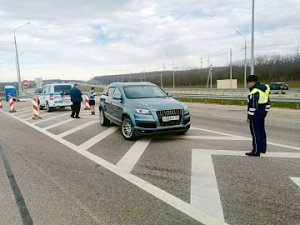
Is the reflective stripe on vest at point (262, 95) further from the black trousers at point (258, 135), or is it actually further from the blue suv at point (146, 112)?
the blue suv at point (146, 112)

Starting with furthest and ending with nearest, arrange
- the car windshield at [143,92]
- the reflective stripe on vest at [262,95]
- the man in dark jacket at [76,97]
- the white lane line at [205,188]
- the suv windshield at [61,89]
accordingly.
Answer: the suv windshield at [61,89] → the man in dark jacket at [76,97] → the car windshield at [143,92] → the reflective stripe on vest at [262,95] → the white lane line at [205,188]

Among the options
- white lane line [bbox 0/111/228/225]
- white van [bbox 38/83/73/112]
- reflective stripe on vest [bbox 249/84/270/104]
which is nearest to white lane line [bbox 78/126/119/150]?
white lane line [bbox 0/111/228/225]

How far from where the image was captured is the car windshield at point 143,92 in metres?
8.65

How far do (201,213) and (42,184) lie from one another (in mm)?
2809

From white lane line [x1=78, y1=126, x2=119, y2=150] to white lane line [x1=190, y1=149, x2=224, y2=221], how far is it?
319 centimetres

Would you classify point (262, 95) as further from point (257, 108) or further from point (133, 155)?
point (133, 155)

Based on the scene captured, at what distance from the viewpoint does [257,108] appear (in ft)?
19.2

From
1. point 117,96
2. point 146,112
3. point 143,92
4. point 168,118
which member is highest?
point 143,92

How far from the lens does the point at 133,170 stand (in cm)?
529

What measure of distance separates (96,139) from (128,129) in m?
1.19

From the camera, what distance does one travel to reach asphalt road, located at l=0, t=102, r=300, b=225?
348 centimetres

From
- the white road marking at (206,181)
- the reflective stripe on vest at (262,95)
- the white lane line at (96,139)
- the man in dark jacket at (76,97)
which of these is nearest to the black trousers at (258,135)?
the white road marking at (206,181)

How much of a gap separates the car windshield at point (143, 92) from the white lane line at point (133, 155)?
1565 millimetres

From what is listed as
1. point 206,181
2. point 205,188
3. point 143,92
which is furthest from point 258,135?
point 143,92
